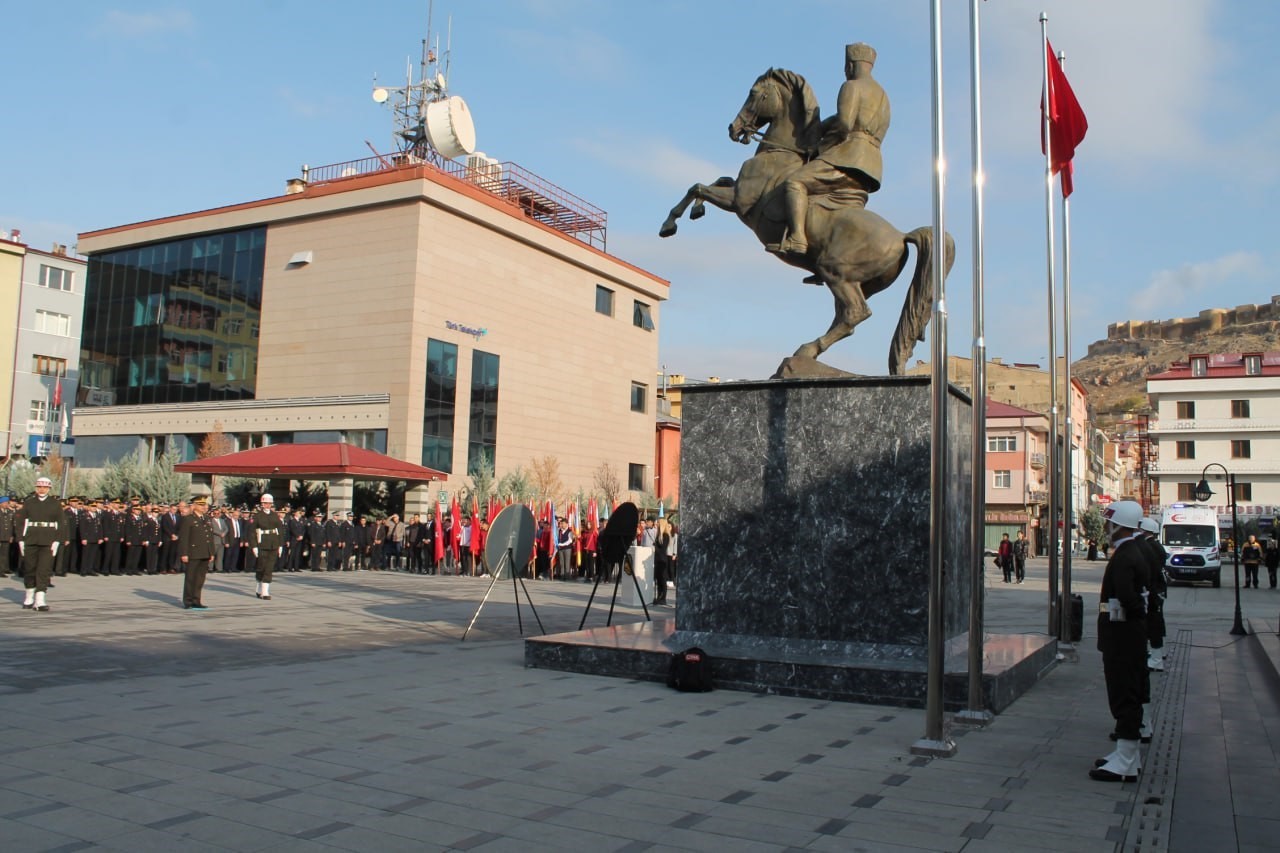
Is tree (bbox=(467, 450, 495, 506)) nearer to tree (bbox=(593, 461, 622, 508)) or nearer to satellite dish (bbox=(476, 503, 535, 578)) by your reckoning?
tree (bbox=(593, 461, 622, 508))

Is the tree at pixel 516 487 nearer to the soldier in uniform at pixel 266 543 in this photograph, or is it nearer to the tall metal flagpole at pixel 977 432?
the soldier in uniform at pixel 266 543

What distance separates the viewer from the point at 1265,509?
239 feet

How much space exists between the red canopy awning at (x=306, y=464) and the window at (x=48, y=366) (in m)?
36.8

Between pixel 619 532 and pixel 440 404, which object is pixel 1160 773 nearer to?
pixel 619 532

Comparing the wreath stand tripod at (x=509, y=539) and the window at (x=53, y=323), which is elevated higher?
the window at (x=53, y=323)

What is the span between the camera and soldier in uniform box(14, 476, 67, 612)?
1569cm

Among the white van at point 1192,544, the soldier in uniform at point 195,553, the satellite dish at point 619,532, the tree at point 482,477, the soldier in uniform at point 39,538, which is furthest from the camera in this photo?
the tree at point 482,477

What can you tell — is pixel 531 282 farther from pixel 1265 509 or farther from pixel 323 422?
pixel 1265 509

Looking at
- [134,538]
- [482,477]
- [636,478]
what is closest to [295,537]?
[134,538]

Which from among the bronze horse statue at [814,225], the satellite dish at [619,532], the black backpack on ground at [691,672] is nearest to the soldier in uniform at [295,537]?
the satellite dish at [619,532]

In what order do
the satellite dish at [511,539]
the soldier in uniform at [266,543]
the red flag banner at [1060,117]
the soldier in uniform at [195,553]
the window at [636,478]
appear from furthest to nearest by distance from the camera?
the window at [636,478] < the soldier in uniform at [266,543] < the soldier in uniform at [195,553] < the red flag banner at [1060,117] < the satellite dish at [511,539]

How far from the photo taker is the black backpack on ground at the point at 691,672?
31.0ft

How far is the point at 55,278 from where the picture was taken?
63156mm

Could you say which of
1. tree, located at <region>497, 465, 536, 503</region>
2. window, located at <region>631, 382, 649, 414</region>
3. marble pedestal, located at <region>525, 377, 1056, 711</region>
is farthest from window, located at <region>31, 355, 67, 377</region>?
marble pedestal, located at <region>525, 377, 1056, 711</region>
